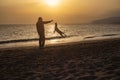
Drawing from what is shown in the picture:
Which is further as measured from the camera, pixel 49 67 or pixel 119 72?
pixel 49 67

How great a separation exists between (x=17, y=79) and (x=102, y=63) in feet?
11.8

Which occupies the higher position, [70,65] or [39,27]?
[39,27]

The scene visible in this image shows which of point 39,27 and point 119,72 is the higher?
point 39,27

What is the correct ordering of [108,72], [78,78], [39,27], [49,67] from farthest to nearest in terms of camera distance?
[39,27], [49,67], [108,72], [78,78]

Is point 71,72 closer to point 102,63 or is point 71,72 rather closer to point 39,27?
point 102,63

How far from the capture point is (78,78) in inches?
310

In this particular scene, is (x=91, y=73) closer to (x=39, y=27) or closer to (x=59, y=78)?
(x=59, y=78)

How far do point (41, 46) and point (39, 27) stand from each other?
1429 millimetres

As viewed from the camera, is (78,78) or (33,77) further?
(33,77)

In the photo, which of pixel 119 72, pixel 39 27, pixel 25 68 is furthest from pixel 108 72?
pixel 39 27

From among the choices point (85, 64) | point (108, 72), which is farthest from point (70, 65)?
point (108, 72)

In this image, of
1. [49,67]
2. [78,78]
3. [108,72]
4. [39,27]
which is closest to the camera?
[78,78]

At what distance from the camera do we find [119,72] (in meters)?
8.23

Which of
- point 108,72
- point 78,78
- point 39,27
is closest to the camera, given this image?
point 78,78
